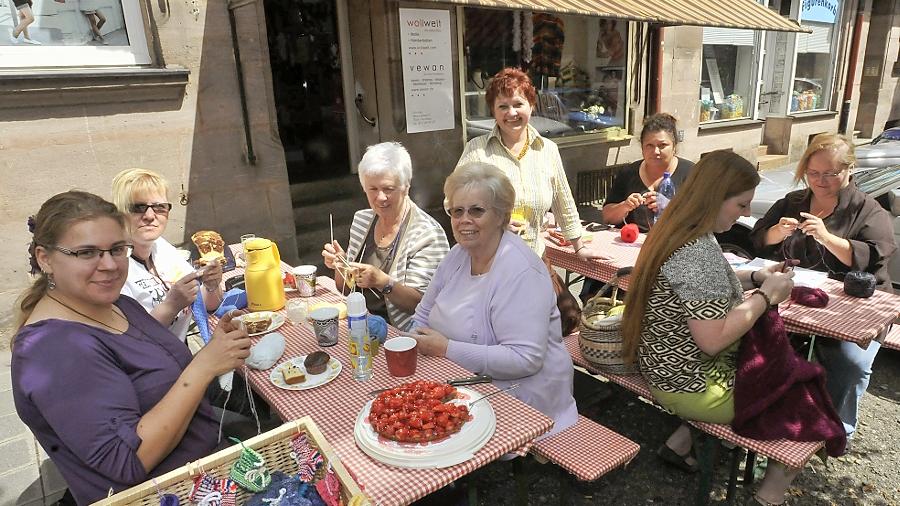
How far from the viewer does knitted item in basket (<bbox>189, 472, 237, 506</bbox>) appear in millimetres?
1380

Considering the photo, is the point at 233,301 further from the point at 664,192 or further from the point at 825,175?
the point at 825,175

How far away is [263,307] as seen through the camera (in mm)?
2734

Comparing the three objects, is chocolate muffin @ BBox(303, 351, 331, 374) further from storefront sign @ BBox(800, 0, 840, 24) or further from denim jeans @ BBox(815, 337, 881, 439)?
storefront sign @ BBox(800, 0, 840, 24)

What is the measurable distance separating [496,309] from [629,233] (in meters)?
2.09

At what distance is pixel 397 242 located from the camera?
2891 millimetres

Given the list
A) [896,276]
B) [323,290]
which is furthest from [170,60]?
[896,276]

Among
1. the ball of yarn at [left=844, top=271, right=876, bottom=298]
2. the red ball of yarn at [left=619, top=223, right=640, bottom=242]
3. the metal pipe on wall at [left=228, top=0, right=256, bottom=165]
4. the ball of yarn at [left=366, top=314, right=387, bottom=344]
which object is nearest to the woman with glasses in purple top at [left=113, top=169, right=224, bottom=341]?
the ball of yarn at [left=366, top=314, right=387, bottom=344]

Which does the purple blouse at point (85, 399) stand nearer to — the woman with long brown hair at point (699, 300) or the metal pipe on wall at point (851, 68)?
the woman with long brown hair at point (699, 300)

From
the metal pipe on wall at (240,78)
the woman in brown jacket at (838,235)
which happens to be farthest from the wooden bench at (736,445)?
the metal pipe on wall at (240,78)

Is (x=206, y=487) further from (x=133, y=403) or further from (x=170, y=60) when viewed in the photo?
(x=170, y=60)

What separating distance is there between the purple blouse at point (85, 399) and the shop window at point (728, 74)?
1016 cm

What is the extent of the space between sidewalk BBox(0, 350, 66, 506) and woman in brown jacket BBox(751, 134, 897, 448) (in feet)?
13.6

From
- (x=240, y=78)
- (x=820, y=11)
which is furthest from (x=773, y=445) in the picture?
(x=820, y=11)

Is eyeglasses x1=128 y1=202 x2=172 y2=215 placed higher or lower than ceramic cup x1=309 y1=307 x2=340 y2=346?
higher
